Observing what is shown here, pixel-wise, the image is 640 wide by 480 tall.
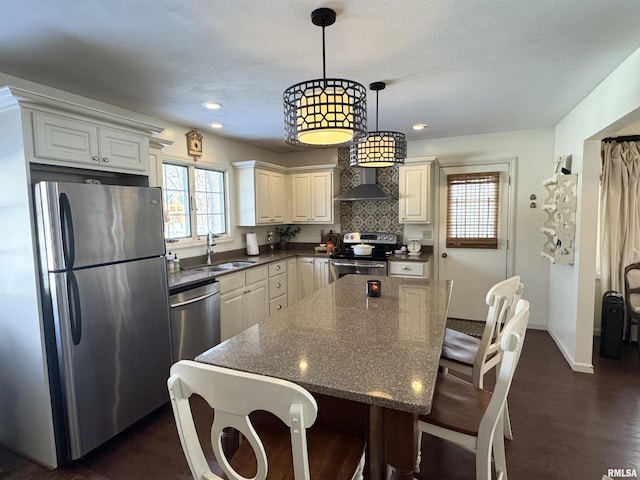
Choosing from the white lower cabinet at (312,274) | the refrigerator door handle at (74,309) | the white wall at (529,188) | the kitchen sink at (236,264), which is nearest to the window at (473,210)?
the white wall at (529,188)

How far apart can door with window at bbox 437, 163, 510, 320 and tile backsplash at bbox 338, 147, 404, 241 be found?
0.61m

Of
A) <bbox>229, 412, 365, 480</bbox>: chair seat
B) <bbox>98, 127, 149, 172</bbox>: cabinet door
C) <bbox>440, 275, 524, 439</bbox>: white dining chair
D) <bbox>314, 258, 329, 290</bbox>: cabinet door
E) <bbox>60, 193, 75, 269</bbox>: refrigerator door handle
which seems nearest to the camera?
<bbox>229, 412, 365, 480</bbox>: chair seat

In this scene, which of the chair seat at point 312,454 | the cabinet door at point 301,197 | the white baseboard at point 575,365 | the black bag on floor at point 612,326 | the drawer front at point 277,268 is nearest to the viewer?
the chair seat at point 312,454

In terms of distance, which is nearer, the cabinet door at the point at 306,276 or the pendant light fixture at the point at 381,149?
the pendant light fixture at the point at 381,149

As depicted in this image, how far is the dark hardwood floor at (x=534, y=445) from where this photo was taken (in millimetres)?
1939

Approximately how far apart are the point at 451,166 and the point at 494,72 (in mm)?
2171

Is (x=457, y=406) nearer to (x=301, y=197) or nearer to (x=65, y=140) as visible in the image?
(x=65, y=140)

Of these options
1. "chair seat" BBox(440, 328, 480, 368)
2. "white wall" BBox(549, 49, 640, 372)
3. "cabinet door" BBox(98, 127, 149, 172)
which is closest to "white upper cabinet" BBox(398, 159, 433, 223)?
"white wall" BBox(549, 49, 640, 372)

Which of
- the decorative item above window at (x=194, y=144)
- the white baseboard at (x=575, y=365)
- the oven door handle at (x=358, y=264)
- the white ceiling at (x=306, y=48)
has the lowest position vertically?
the white baseboard at (x=575, y=365)

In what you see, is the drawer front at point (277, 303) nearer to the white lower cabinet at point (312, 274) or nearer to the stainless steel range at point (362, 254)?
the white lower cabinet at point (312, 274)

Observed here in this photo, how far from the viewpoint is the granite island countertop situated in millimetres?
1126

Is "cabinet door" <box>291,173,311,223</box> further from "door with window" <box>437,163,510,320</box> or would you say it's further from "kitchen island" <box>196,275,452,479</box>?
"kitchen island" <box>196,275,452,479</box>

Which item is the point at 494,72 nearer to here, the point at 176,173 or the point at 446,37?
the point at 446,37

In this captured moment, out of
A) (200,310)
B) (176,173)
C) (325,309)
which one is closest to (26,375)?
(200,310)
